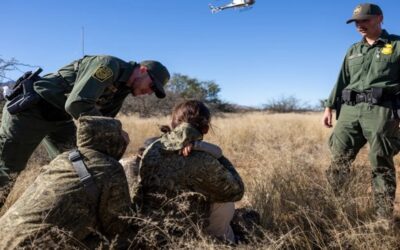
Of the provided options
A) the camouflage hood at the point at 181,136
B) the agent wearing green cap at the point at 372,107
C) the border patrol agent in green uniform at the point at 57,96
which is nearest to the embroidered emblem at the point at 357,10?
the agent wearing green cap at the point at 372,107

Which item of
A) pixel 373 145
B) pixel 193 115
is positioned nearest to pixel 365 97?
pixel 373 145

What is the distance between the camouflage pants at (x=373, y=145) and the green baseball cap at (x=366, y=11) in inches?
29.1

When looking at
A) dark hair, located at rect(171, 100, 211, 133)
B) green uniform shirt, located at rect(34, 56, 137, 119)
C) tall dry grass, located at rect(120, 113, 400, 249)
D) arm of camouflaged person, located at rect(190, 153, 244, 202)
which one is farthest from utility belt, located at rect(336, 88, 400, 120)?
green uniform shirt, located at rect(34, 56, 137, 119)

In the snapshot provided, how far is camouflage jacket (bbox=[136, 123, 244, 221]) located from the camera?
2.79 metres

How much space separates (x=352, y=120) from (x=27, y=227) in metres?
2.85

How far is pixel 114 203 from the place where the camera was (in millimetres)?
2605

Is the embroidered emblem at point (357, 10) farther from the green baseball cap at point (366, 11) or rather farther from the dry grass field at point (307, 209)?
the dry grass field at point (307, 209)

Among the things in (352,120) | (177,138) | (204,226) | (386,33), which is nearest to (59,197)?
(177,138)

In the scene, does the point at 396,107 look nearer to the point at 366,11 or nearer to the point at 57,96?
the point at 366,11

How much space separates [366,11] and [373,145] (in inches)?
44.5

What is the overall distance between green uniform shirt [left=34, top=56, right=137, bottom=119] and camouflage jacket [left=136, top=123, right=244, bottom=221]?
0.75 m

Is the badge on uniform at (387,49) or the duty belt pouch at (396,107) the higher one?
the badge on uniform at (387,49)

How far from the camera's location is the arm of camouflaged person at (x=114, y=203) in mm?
2541

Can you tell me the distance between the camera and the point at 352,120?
412 centimetres
